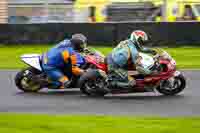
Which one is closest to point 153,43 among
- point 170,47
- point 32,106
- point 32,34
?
point 170,47

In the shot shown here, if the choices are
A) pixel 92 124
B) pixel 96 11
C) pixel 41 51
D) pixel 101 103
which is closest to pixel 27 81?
pixel 101 103

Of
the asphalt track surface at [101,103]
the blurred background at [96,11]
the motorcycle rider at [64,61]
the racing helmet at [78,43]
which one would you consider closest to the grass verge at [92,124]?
the asphalt track surface at [101,103]

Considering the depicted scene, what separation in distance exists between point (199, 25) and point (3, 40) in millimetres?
6472

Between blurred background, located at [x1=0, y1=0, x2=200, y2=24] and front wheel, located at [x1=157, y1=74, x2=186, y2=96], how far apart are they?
38.1 ft

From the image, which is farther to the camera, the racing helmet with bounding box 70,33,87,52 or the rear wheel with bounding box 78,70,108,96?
the racing helmet with bounding box 70,33,87,52

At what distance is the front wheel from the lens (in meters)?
11.8

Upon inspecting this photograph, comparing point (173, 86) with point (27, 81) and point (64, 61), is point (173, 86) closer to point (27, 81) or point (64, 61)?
point (64, 61)

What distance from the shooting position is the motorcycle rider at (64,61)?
12.1 metres

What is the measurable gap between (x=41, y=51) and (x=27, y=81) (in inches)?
325

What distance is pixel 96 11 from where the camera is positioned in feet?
83.2

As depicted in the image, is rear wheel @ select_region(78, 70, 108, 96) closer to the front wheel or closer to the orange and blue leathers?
the orange and blue leathers

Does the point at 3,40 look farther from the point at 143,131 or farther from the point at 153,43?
the point at 143,131

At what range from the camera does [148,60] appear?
38.1ft

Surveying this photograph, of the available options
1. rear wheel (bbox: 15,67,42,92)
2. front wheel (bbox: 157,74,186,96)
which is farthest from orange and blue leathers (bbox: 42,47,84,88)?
front wheel (bbox: 157,74,186,96)
